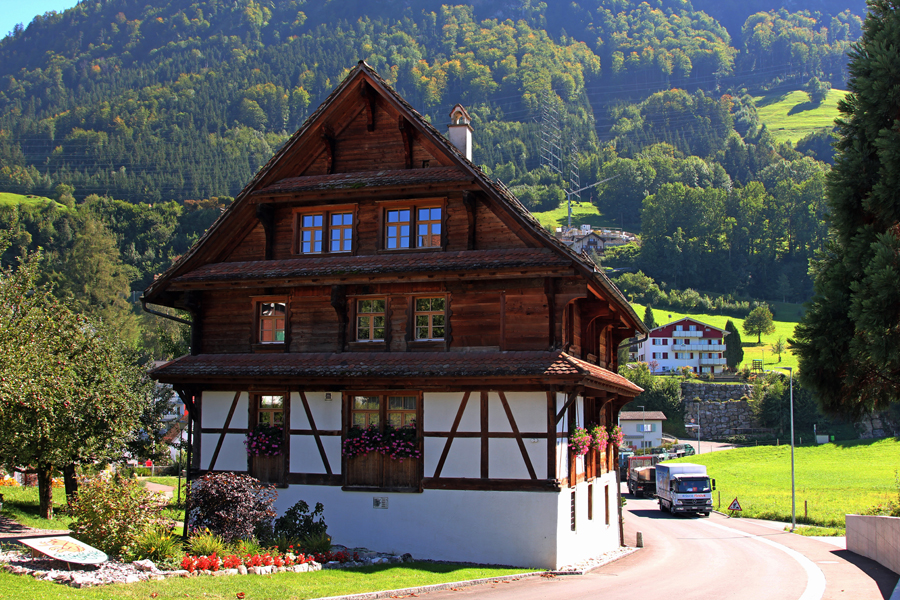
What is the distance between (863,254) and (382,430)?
13270 millimetres

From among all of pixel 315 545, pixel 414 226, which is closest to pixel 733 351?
pixel 414 226

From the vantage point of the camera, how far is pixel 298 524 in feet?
72.3

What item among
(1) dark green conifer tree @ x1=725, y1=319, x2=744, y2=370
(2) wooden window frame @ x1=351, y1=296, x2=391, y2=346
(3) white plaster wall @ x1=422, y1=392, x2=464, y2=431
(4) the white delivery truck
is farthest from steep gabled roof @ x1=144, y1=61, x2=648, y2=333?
(1) dark green conifer tree @ x1=725, y1=319, x2=744, y2=370

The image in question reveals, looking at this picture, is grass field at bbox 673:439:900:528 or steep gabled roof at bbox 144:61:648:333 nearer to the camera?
steep gabled roof at bbox 144:61:648:333

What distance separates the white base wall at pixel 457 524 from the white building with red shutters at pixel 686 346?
368ft

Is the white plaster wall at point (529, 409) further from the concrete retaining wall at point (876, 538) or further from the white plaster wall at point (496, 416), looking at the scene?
the concrete retaining wall at point (876, 538)

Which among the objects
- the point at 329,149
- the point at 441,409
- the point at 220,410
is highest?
the point at 329,149

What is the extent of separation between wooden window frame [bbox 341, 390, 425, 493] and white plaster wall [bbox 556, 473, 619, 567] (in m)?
3.87

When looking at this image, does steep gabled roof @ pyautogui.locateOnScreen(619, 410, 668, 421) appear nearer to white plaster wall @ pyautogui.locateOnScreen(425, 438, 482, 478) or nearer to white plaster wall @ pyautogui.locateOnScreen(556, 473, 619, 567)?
white plaster wall @ pyautogui.locateOnScreen(556, 473, 619, 567)

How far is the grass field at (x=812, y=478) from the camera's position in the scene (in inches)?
1933

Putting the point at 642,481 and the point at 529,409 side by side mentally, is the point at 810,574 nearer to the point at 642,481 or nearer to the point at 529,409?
the point at 529,409

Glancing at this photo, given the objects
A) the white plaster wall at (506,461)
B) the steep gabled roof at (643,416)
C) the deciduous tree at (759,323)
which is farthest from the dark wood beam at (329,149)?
the deciduous tree at (759,323)

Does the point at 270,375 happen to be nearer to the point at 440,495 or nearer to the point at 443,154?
the point at 440,495

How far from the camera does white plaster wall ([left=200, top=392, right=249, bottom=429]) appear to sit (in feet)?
81.3
